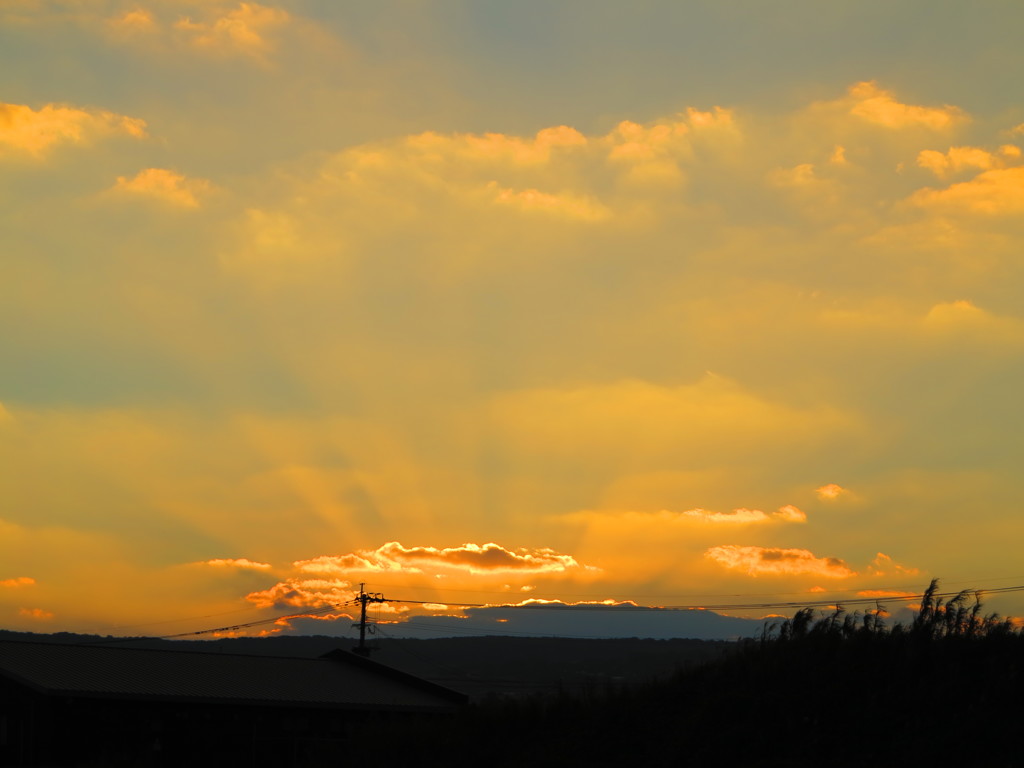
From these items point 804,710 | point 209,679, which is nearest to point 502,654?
point 209,679

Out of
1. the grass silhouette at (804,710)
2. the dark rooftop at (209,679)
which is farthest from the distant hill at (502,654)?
the grass silhouette at (804,710)

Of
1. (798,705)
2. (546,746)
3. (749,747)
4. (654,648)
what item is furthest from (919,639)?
(654,648)

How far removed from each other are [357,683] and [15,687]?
1605 cm

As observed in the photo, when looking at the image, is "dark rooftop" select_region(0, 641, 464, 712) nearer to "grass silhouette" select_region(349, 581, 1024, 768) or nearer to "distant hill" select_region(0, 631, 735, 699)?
"grass silhouette" select_region(349, 581, 1024, 768)

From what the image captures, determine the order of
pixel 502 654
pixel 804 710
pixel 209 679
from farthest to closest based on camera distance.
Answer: pixel 502 654, pixel 209 679, pixel 804 710

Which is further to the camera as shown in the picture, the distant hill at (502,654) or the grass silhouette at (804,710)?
the distant hill at (502,654)

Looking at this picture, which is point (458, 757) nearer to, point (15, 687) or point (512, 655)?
point (15, 687)

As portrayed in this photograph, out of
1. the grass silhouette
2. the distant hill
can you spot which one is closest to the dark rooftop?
the grass silhouette

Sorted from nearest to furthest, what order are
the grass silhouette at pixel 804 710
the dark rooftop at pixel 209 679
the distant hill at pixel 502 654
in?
the grass silhouette at pixel 804 710
the dark rooftop at pixel 209 679
the distant hill at pixel 502 654

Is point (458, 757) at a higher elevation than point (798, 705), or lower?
lower

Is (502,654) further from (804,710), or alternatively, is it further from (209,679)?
(804,710)

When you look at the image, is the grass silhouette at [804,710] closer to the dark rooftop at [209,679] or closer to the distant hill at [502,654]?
the dark rooftop at [209,679]

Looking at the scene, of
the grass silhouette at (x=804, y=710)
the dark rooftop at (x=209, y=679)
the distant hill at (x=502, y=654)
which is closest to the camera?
the grass silhouette at (x=804, y=710)

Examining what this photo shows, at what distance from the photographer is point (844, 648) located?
30.9m
